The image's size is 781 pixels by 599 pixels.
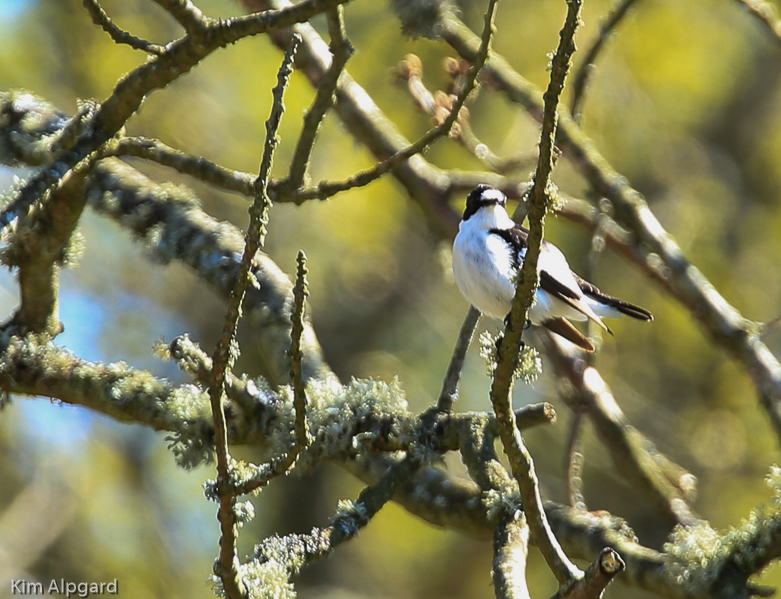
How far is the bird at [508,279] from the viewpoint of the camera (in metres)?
3.89

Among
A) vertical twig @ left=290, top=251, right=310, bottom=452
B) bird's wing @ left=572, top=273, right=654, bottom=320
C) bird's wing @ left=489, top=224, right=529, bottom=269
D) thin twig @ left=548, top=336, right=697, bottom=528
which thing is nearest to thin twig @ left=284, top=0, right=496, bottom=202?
vertical twig @ left=290, top=251, right=310, bottom=452

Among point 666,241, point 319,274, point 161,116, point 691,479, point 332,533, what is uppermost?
point 161,116

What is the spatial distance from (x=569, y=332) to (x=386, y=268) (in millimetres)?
3809

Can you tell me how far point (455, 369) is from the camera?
3.38 metres

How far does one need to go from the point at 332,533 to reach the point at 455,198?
284 cm

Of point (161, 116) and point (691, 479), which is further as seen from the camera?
point (161, 116)

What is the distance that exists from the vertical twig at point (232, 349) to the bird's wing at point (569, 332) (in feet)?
7.43

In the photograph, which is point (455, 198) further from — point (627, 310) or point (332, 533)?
point (332, 533)

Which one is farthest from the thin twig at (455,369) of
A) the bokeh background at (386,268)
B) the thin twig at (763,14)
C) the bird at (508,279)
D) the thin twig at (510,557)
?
the bokeh background at (386,268)

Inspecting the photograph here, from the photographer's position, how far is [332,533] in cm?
258

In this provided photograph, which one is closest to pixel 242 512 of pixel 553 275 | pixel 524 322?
pixel 524 322

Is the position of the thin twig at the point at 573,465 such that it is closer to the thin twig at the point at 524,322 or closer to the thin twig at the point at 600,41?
the thin twig at the point at 524,322

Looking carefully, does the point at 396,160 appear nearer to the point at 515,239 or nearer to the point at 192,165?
the point at 192,165

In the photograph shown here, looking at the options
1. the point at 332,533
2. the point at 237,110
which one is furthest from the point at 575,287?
the point at 237,110
